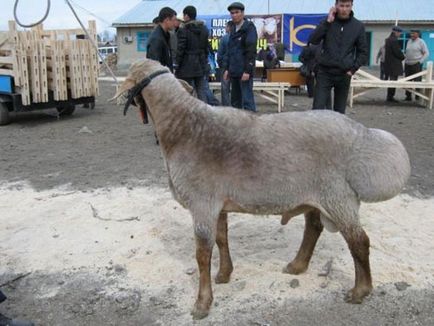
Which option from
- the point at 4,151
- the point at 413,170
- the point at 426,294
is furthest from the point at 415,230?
the point at 4,151

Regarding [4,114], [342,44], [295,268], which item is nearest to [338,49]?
[342,44]

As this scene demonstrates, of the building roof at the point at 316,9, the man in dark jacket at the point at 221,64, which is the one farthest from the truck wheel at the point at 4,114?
the building roof at the point at 316,9

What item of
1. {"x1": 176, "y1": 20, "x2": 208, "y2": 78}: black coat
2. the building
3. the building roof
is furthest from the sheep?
the building roof

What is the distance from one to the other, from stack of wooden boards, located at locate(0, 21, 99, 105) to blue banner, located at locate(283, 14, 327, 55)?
46.5 ft

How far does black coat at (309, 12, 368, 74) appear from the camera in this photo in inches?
230

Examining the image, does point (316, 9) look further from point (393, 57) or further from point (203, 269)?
point (203, 269)

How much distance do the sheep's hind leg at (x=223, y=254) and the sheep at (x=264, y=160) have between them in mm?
476

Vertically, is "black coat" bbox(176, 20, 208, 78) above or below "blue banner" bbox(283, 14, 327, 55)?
below

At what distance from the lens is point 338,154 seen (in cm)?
317

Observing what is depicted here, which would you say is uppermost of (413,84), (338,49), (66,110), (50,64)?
(338,49)

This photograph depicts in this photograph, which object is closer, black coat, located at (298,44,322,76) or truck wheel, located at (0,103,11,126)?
truck wheel, located at (0,103,11,126)

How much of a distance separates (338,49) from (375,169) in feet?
10.2

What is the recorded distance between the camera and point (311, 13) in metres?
27.9

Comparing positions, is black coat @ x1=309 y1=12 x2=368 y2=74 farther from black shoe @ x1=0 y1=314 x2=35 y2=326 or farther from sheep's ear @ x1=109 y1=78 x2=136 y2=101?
black shoe @ x1=0 y1=314 x2=35 y2=326
